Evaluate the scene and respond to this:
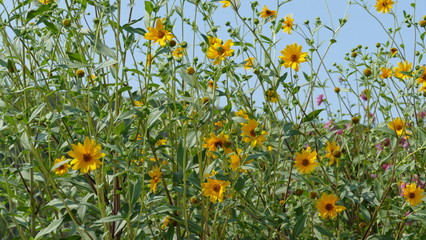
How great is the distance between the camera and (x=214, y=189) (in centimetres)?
161

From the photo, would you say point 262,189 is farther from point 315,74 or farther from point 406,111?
point 406,111

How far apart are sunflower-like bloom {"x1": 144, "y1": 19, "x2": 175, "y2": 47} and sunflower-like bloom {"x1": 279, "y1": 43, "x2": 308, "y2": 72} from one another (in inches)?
18.3

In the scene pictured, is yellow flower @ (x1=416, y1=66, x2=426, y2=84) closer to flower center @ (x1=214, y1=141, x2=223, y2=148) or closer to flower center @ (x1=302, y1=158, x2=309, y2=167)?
flower center @ (x1=302, y1=158, x2=309, y2=167)

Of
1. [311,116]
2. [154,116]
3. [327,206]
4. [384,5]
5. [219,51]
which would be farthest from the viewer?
[384,5]

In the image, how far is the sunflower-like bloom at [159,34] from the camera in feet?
5.21

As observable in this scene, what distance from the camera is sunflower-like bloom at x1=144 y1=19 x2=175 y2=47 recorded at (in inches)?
62.6

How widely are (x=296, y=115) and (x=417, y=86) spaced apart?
61cm

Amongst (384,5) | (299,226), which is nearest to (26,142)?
(299,226)

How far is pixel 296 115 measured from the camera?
2.07m

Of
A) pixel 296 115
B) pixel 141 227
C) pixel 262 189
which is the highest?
pixel 296 115

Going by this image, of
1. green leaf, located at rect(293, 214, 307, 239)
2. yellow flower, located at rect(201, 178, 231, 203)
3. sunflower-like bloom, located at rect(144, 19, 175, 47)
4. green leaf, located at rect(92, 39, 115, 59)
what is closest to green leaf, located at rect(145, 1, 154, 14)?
sunflower-like bloom, located at rect(144, 19, 175, 47)

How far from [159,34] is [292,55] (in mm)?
512

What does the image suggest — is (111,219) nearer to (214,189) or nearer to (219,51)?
(214,189)

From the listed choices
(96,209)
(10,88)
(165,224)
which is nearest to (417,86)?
(165,224)
